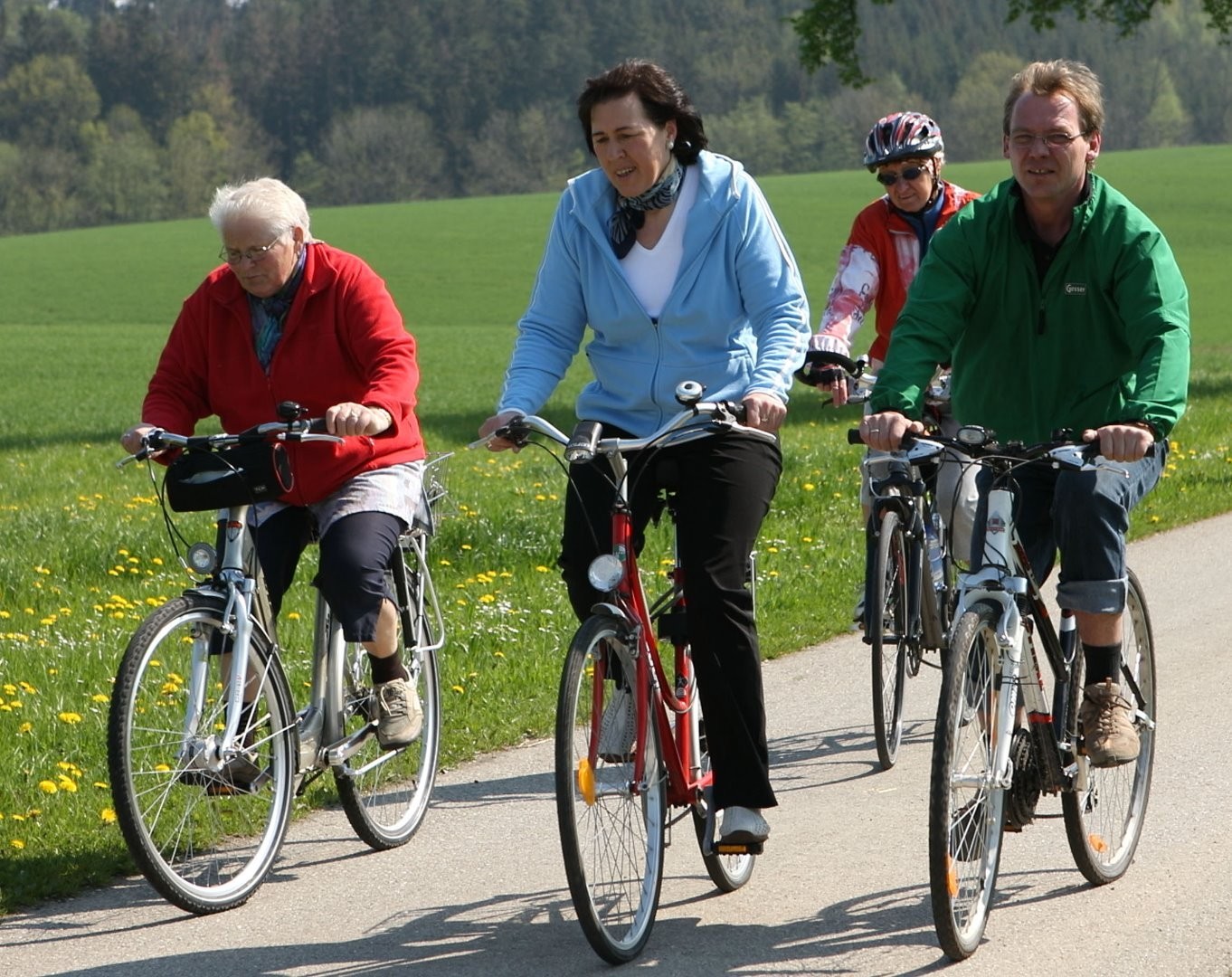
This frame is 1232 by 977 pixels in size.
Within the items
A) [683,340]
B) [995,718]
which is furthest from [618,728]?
[683,340]

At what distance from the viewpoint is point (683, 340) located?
187 inches

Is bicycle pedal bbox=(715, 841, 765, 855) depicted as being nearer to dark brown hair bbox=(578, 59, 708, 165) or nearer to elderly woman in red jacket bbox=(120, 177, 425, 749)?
elderly woman in red jacket bbox=(120, 177, 425, 749)

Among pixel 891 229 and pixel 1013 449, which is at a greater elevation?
pixel 891 229

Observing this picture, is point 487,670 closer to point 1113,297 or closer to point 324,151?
point 1113,297

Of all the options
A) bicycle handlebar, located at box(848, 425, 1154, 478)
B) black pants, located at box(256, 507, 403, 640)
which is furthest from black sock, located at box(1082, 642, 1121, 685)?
black pants, located at box(256, 507, 403, 640)

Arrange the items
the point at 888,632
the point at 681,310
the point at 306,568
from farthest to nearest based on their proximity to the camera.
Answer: the point at 306,568 < the point at 888,632 < the point at 681,310

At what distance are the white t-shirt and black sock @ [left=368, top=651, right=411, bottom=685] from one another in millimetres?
1356

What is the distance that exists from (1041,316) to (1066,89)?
55cm

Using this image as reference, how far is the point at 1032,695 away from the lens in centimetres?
437

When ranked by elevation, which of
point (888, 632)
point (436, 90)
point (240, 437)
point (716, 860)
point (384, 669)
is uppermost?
point (436, 90)

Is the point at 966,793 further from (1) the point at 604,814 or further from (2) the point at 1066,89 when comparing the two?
(2) the point at 1066,89

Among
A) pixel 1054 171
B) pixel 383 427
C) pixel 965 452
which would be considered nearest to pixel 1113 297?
pixel 1054 171

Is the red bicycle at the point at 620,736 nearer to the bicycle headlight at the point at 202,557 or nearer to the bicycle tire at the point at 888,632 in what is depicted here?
the bicycle headlight at the point at 202,557

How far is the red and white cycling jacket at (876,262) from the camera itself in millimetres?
6793
